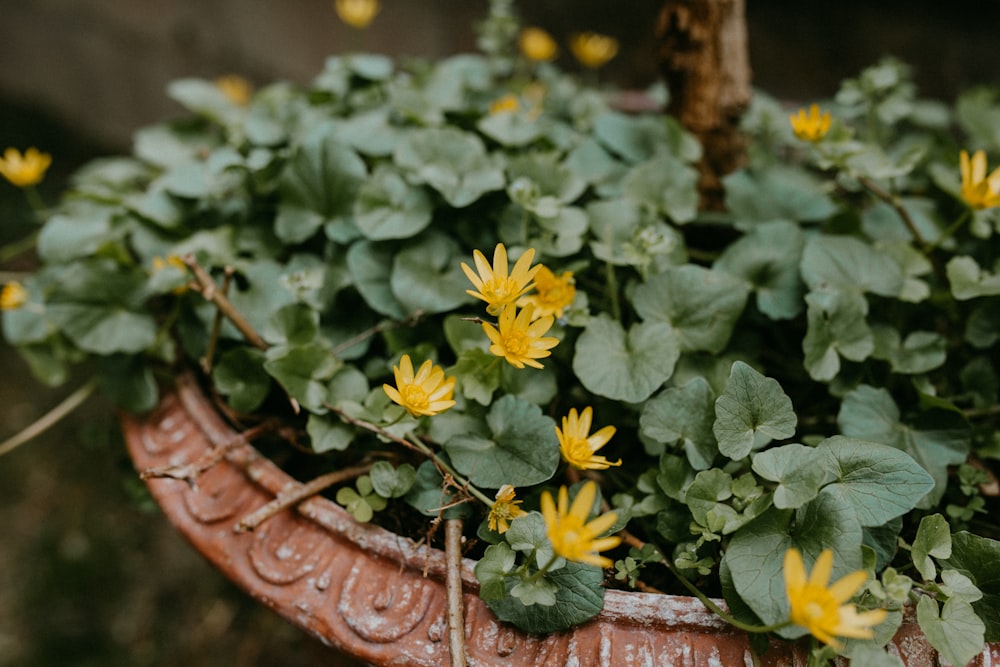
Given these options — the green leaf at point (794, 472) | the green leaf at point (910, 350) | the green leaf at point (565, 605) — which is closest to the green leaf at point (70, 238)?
the green leaf at point (565, 605)

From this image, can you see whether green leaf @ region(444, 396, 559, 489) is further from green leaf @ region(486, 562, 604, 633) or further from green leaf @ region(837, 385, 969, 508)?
green leaf @ region(837, 385, 969, 508)

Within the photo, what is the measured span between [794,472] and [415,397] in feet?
1.09

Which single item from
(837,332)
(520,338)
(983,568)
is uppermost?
(520,338)

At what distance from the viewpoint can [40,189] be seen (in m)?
2.12

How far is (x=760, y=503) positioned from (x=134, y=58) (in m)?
2.20

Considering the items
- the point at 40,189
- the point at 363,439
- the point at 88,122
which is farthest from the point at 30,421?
the point at 363,439

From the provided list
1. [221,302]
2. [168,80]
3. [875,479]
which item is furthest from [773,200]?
[168,80]

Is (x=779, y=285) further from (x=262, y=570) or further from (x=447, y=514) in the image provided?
(x=262, y=570)

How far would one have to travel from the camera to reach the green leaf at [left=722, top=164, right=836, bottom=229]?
1.00 m

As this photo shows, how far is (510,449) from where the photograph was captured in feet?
2.39

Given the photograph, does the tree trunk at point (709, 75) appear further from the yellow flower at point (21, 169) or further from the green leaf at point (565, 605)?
the yellow flower at point (21, 169)

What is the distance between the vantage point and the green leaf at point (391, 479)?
73 centimetres

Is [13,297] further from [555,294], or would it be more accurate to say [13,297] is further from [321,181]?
[555,294]

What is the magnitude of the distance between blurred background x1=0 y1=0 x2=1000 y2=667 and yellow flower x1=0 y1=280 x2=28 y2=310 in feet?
0.86
